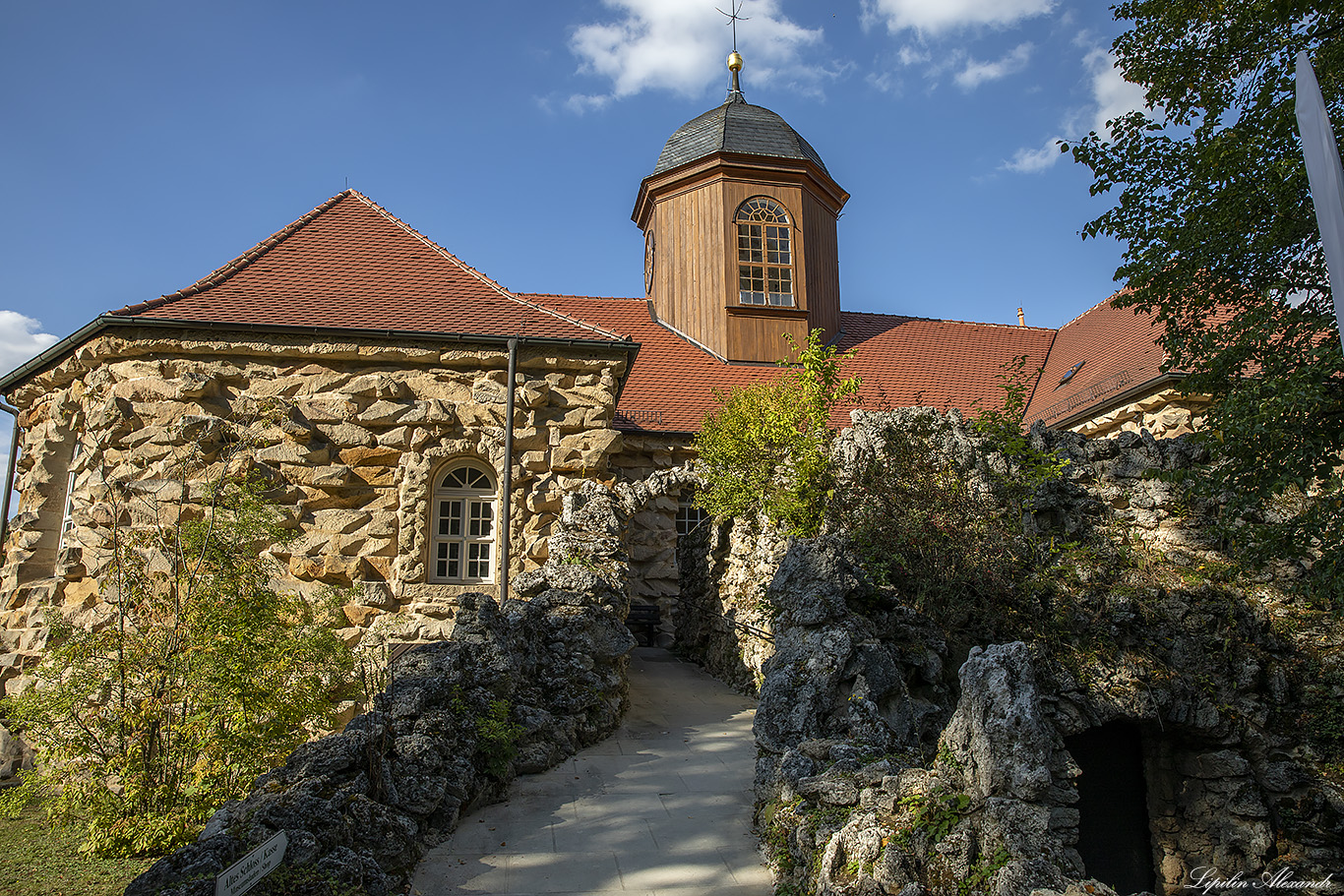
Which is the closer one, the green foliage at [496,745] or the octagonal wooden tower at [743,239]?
the green foliage at [496,745]

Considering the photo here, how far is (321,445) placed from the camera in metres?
10.2

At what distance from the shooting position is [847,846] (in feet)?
14.3

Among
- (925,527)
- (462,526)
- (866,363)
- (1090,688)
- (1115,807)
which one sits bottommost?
(1115,807)

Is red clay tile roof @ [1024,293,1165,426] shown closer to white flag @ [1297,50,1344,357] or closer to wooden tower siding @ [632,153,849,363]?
wooden tower siding @ [632,153,849,363]

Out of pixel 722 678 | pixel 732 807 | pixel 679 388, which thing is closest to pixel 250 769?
pixel 732 807

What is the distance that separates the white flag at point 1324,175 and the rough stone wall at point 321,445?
8658 millimetres

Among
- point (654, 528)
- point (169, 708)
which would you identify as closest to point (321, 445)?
point (169, 708)

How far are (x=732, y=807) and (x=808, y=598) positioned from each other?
196 centimetres

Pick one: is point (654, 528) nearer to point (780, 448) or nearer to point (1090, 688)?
point (780, 448)

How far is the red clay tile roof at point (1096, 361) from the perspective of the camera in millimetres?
14555

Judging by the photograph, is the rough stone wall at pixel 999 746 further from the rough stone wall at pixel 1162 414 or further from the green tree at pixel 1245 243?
the rough stone wall at pixel 1162 414

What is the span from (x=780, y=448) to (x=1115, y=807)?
493cm

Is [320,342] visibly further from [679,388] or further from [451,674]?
[679,388]

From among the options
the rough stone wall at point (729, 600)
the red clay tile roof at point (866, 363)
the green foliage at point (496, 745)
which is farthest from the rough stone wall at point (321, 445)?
the red clay tile roof at point (866, 363)
